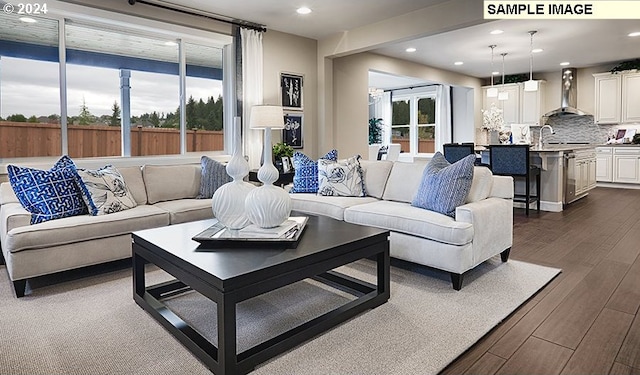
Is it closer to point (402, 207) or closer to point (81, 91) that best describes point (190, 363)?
point (402, 207)

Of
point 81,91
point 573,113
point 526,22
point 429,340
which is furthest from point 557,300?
point 573,113

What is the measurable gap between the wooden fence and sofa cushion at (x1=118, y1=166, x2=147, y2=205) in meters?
0.86

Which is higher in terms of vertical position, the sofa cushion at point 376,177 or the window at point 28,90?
the window at point 28,90

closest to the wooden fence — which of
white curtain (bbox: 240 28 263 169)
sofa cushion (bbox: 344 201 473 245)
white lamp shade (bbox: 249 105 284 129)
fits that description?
white curtain (bbox: 240 28 263 169)

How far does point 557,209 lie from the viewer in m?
5.81

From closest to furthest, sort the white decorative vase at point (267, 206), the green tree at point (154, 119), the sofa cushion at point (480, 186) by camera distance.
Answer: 1. the white decorative vase at point (267, 206)
2. the sofa cushion at point (480, 186)
3. the green tree at point (154, 119)

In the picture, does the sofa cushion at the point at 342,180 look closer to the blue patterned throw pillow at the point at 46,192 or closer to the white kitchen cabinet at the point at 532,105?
the blue patterned throw pillow at the point at 46,192

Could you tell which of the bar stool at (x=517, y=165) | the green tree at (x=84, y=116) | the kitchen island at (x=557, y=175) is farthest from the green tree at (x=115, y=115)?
the kitchen island at (x=557, y=175)

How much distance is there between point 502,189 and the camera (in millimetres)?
3383

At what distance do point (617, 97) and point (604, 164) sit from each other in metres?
1.41

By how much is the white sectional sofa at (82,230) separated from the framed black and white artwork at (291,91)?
2.28 meters

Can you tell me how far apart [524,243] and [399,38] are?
9.32 ft

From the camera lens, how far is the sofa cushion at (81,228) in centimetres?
278

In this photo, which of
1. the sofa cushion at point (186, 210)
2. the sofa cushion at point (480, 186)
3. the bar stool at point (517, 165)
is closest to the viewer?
the sofa cushion at point (480, 186)
